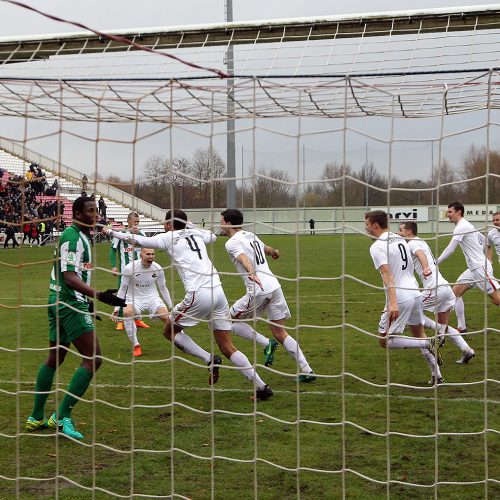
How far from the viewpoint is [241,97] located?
6.60m

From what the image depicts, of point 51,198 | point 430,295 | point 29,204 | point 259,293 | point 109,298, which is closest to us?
point 109,298

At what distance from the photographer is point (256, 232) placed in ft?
23.9

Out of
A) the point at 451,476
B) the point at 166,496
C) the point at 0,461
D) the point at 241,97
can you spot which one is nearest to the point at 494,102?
the point at 241,97

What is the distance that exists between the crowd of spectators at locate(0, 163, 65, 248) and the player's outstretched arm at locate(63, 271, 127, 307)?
394mm

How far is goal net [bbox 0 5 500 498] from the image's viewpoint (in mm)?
5125

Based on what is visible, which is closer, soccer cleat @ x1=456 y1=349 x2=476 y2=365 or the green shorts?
the green shorts

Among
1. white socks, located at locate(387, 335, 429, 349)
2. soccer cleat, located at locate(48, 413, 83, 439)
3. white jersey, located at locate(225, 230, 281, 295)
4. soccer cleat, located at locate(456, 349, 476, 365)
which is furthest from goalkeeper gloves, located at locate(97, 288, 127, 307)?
soccer cleat, located at locate(456, 349, 476, 365)

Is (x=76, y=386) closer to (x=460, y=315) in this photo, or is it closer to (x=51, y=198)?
(x=51, y=198)

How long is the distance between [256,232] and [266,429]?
1829 mm

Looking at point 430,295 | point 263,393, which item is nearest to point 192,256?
point 263,393

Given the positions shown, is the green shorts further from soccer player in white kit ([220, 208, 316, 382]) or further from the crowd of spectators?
soccer player in white kit ([220, 208, 316, 382])

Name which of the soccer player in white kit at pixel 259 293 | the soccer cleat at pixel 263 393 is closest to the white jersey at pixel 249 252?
the soccer player in white kit at pixel 259 293

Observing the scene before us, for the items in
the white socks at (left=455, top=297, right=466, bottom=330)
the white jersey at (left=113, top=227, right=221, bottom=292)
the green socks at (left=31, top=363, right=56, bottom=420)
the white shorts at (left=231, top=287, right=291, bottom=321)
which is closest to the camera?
the green socks at (left=31, top=363, right=56, bottom=420)

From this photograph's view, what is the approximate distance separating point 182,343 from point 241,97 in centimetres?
270
